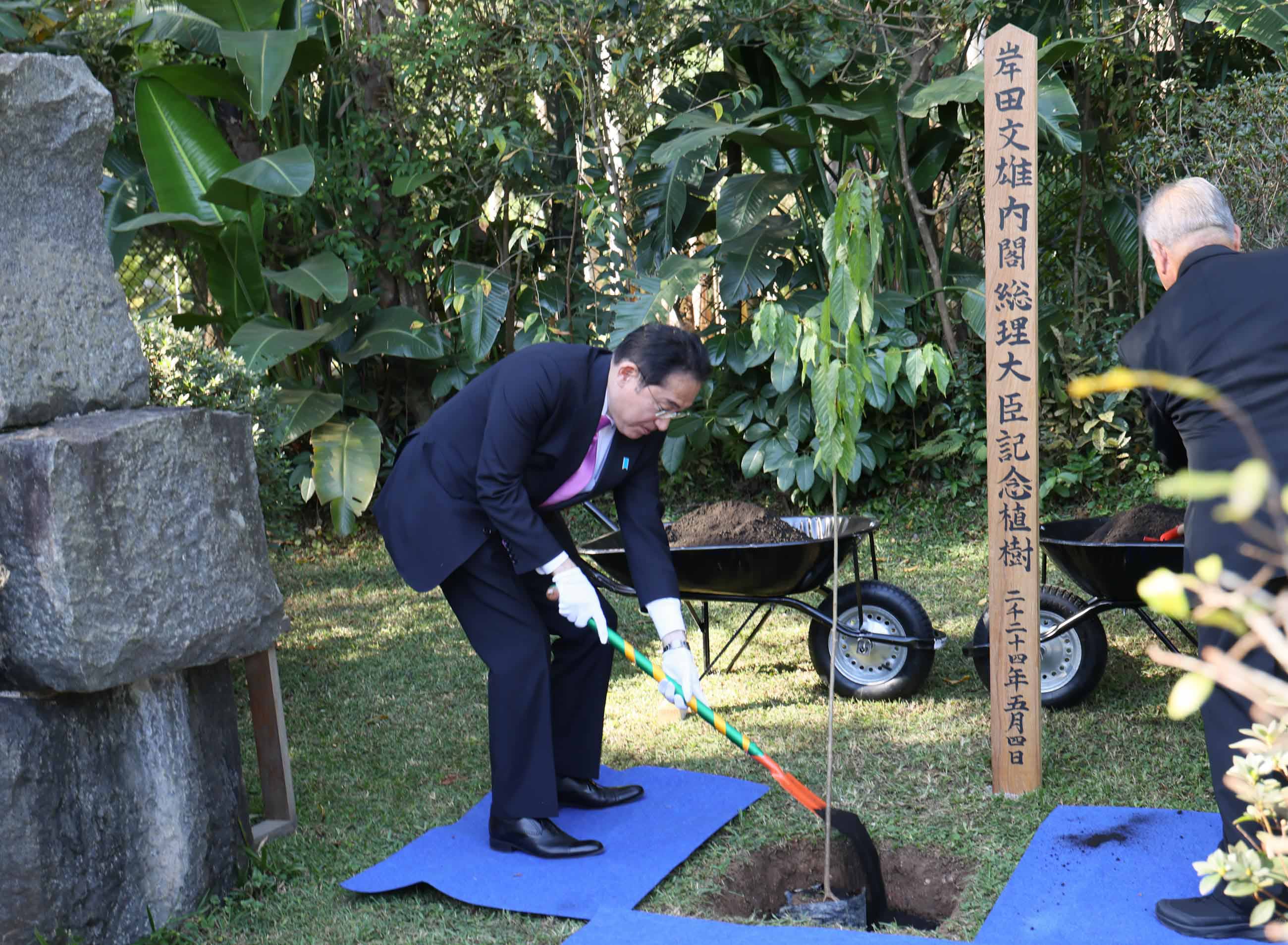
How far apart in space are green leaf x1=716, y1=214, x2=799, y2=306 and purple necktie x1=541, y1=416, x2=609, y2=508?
3877 mm

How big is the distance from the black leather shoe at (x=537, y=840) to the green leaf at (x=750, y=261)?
4.30 meters

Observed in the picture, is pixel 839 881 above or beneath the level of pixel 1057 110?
beneath

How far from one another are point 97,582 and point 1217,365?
262 cm

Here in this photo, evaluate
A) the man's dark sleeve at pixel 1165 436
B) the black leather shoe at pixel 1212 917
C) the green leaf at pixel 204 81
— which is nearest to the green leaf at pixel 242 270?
the green leaf at pixel 204 81

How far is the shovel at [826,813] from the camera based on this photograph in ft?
10.4

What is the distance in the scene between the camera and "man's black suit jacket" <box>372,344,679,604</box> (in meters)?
3.26

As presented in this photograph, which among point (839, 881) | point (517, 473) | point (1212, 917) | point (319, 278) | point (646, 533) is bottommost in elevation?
point (839, 881)

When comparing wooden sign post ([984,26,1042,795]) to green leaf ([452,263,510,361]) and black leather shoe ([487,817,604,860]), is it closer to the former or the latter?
black leather shoe ([487,817,604,860])

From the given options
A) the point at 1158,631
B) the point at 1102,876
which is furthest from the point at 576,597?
the point at 1158,631

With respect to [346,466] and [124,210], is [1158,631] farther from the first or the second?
[124,210]

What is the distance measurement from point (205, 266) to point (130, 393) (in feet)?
16.8

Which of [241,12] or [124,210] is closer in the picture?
[241,12]

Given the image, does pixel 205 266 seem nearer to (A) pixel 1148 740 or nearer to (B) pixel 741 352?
(B) pixel 741 352

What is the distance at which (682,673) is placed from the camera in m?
3.38
